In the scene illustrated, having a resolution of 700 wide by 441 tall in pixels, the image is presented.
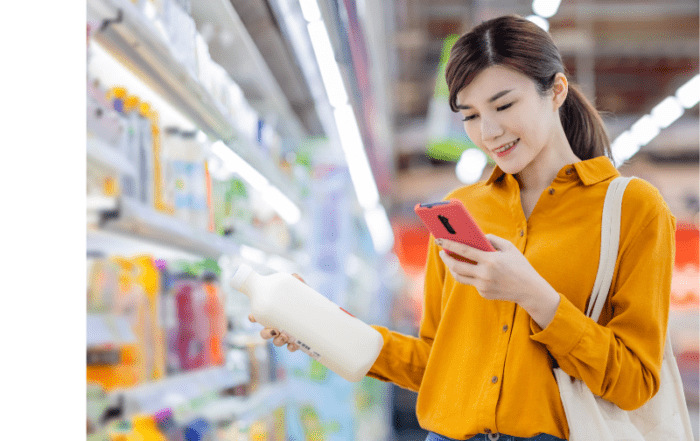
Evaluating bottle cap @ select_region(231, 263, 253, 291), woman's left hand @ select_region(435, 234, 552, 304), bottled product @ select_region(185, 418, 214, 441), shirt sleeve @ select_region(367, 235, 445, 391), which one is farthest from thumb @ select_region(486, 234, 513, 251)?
Answer: bottled product @ select_region(185, 418, 214, 441)

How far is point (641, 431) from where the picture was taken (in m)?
1.10

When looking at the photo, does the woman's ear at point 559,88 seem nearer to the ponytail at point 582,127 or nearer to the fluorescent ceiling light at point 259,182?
the ponytail at point 582,127

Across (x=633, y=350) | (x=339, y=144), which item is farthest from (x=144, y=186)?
(x=339, y=144)

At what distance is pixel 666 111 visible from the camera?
6164 mm

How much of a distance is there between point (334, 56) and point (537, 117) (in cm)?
150

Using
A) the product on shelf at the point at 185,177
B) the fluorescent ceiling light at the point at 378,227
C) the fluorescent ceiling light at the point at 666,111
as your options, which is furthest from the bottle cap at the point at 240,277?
the fluorescent ceiling light at the point at 666,111

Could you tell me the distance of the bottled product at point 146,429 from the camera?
5.50 ft

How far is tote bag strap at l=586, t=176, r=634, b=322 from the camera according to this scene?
3.53 feet

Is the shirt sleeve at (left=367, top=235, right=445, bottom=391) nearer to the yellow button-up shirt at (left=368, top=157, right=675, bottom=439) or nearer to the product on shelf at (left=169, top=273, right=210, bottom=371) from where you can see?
the yellow button-up shirt at (left=368, top=157, right=675, bottom=439)

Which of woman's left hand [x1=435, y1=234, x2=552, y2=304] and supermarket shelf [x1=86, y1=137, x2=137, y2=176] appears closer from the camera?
→ woman's left hand [x1=435, y1=234, x2=552, y2=304]

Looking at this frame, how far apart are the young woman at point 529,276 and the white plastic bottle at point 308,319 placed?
3.2 inches

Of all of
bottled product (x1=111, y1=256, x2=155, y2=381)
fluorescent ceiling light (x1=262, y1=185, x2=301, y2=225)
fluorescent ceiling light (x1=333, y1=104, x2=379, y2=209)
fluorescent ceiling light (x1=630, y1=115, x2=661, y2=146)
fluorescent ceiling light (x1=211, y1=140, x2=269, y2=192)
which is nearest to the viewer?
bottled product (x1=111, y1=256, x2=155, y2=381)

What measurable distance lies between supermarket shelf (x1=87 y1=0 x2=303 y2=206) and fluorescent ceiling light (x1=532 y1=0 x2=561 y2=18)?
103 inches
